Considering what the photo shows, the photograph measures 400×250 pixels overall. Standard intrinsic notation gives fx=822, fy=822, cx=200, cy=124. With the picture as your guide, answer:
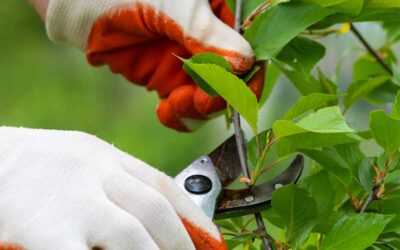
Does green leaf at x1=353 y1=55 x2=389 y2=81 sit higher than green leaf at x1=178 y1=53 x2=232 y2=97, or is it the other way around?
green leaf at x1=178 y1=53 x2=232 y2=97

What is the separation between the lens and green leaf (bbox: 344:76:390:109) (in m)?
0.99

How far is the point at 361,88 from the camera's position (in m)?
1.00

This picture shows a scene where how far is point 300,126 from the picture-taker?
0.69 meters

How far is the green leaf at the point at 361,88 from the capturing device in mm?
991

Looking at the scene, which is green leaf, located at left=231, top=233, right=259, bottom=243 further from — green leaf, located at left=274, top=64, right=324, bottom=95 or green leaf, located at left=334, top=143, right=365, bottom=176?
green leaf, located at left=274, top=64, right=324, bottom=95

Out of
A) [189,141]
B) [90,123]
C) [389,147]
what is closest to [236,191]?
[389,147]

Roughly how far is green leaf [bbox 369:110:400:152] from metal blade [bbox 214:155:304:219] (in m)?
0.14

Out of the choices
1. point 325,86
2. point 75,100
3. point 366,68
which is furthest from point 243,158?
point 75,100

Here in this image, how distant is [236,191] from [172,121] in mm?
324

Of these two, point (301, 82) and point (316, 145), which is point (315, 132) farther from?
point (301, 82)

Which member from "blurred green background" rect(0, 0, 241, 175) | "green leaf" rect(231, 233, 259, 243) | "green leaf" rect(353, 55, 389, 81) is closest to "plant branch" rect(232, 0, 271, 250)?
"green leaf" rect(231, 233, 259, 243)

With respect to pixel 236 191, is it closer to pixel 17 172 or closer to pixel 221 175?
pixel 221 175

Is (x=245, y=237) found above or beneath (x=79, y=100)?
above

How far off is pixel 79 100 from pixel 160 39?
3030mm
